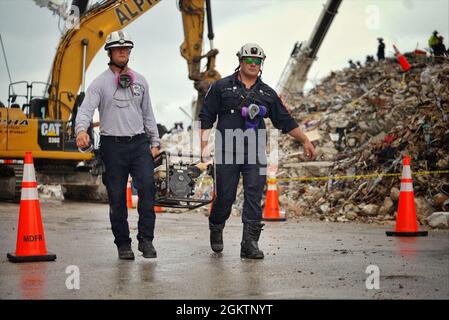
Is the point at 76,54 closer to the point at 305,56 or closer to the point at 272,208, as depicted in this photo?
the point at 272,208

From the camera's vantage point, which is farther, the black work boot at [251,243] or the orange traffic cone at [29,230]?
the black work boot at [251,243]

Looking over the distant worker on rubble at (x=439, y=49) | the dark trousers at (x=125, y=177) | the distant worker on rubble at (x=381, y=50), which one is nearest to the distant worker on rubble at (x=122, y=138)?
the dark trousers at (x=125, y=177)

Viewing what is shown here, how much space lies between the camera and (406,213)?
1057 cm

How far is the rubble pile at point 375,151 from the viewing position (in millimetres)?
13828

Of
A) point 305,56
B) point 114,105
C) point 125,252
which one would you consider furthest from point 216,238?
point 305,56

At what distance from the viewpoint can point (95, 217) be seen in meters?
14.4

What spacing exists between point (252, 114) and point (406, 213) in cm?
371

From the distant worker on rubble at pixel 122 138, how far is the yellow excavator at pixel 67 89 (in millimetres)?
11846

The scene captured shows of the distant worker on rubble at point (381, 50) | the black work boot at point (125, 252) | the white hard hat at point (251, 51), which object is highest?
the distant worker on rubble at point (381, 50)

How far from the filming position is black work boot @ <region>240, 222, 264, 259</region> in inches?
299

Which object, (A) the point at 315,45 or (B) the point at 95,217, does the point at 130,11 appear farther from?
(A) the point at 315,45

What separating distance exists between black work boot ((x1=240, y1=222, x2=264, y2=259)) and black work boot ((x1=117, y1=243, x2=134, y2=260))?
3.45 ft

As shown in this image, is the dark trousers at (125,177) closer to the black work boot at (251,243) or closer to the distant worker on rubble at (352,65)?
the black work boot at (251,243)

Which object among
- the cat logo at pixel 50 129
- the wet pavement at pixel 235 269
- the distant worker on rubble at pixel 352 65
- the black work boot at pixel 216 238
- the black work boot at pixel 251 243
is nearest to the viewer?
the wet pavement at pixel 235 269
